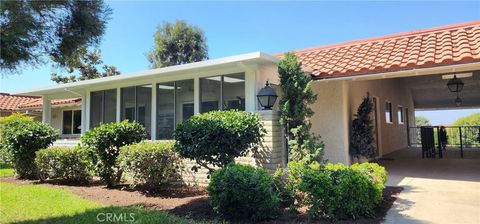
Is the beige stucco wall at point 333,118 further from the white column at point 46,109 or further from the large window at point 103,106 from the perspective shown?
the white column at point 46,109

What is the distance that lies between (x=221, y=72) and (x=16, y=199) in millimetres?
5568

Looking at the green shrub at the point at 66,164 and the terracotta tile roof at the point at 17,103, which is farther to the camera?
the terracotta tile roof at the point at 17,103

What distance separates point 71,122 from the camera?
705 inches

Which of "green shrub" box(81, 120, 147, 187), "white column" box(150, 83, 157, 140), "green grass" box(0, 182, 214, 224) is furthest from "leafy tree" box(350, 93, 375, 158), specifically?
"green shrub" box(81, 120, 147, 187)

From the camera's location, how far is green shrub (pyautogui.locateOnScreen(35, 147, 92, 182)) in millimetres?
9445

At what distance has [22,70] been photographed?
14.4 feet

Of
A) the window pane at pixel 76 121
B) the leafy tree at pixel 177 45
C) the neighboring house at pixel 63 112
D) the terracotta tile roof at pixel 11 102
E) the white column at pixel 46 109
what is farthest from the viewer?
the leafy tree at pixel 177 45

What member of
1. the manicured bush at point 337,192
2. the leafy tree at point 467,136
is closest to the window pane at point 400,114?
the leafy tree at point 467,136

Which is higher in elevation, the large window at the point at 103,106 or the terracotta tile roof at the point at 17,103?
the terracotta tile roof at the point at 17,103

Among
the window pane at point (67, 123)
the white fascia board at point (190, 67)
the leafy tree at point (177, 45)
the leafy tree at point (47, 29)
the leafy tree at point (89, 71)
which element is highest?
the leafy tree at point (177, 45)

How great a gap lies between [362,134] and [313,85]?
200 cm

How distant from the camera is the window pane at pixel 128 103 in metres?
10.8

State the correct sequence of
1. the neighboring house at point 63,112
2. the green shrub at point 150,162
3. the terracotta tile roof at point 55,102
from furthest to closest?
the neighboring house at point 63,112 → the terracotta tile roof at point 55,102 → the green shrub at point 150,162

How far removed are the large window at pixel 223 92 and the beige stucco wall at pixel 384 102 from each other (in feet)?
11.2
